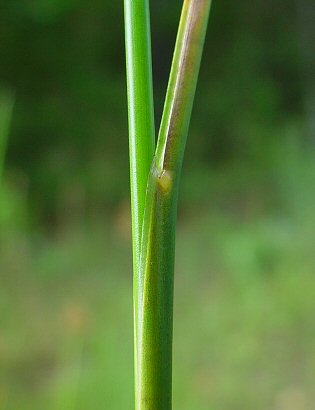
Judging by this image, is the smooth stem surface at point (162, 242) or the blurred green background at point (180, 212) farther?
the blurred green background at point (180, 212)

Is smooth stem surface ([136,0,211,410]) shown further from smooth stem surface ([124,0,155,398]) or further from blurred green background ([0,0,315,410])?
blurred green background ([0,0,315,410])

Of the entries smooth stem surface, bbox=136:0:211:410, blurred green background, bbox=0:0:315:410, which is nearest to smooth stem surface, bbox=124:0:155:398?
smooth stem surface, bbox=136:0:211:410

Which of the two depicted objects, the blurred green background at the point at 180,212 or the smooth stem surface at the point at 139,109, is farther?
the blurred green background at the point at 180,212

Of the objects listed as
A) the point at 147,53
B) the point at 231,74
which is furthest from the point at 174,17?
the point at 147,53

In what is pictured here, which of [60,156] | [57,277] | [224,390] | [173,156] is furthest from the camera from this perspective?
[60,156]

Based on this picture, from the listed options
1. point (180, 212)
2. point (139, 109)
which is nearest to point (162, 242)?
point (139, 109)

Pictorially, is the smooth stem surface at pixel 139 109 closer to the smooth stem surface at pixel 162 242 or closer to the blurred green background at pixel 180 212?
the smooth stem surface at pixel 162 242

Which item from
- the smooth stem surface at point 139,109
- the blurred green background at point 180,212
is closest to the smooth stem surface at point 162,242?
the smooth stem surface at point 139,109

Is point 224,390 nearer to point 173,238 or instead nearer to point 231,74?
point 231,74
